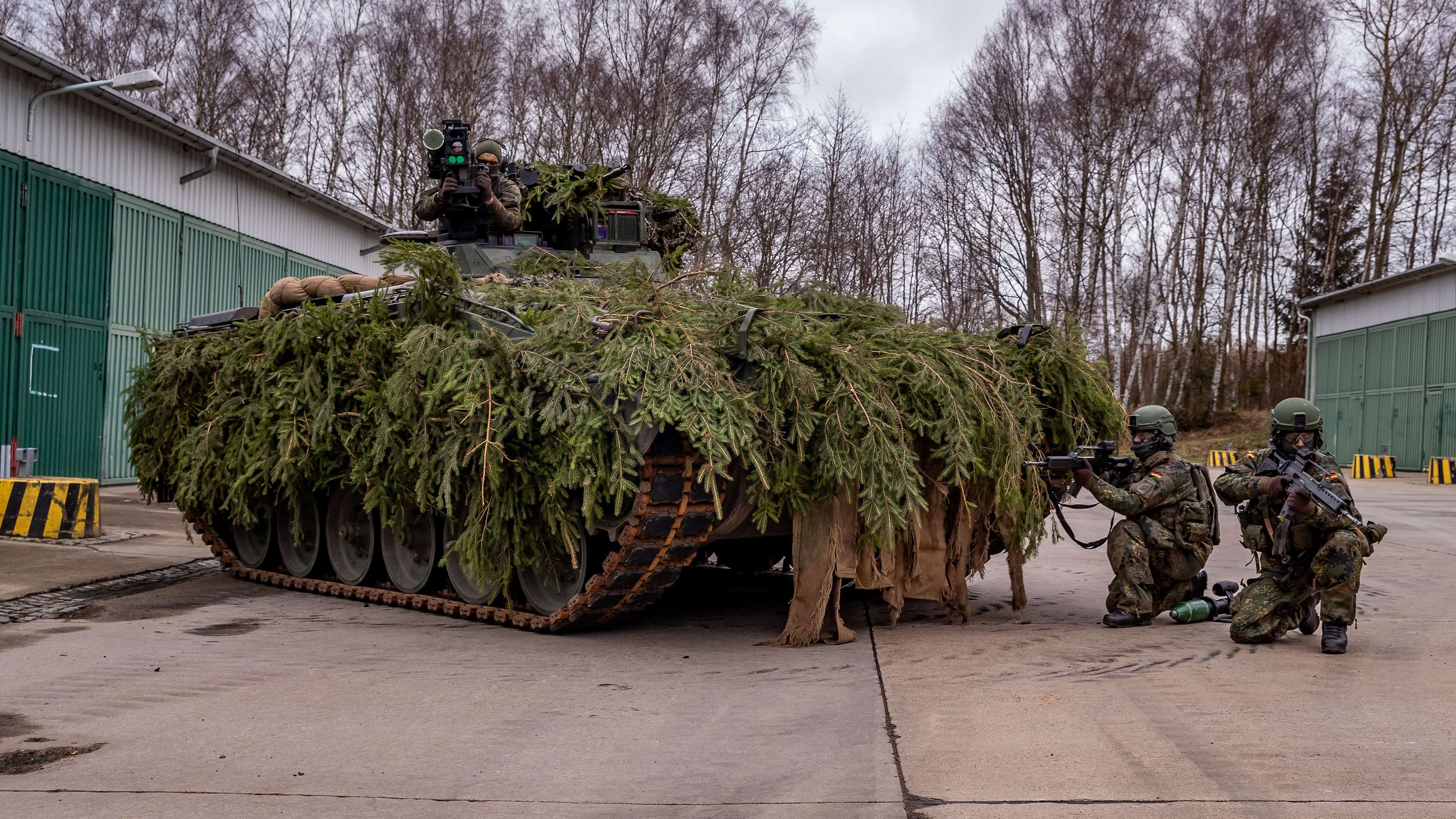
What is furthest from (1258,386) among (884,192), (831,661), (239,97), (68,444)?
(831,661)

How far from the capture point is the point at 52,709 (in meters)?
5.16

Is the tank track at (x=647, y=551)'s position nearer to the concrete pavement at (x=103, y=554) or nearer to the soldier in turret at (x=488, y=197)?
the soldier in turret at (x=488, y=197)

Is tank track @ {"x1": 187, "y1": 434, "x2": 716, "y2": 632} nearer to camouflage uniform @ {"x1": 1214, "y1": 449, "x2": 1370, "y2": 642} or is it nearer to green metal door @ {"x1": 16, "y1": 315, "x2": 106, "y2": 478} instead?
camouflage uniform @ {"x1": 1214, "y1": 449, "x2": 1370, "y2": 642}

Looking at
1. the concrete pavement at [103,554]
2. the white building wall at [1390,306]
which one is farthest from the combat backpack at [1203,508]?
the white building wall at [1390,306]

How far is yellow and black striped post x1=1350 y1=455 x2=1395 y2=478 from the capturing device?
27.9 metres

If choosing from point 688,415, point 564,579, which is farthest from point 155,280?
point 688,415

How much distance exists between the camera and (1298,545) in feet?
22.1

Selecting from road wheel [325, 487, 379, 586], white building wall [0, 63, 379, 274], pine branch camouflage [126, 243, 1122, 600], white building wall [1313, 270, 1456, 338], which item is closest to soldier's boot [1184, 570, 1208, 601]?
pine branch camouflage [126, 243, 1122, 600]

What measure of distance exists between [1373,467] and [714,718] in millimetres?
27175

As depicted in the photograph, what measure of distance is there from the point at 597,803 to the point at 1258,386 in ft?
125

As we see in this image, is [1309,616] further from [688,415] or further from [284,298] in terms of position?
[284,298]

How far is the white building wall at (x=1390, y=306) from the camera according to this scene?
2842 centimetres

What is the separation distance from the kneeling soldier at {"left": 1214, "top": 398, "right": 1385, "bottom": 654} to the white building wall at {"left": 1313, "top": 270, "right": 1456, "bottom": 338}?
2471cm

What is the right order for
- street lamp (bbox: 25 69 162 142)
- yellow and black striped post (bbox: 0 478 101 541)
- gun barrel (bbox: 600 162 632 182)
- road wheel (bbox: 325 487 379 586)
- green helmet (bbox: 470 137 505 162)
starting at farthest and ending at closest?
street lamp (bbox: 25 69 162 142) < yellow and black striped post (bbox: 0 478 101 541) < gun barrel (bbox: 600 162 632 182) < green helmet (bbox: 470 137 505 162) < road wheel (bbox: 325 487 379 586)
